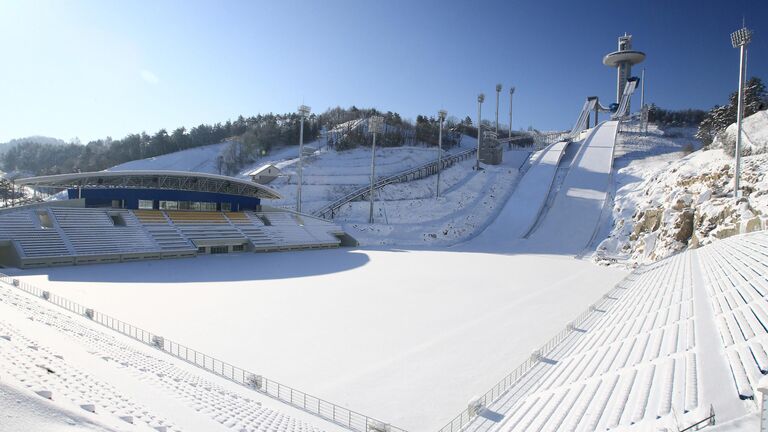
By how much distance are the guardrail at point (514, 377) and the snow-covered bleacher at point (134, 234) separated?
24.1 metres

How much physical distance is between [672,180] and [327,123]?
68398 mm

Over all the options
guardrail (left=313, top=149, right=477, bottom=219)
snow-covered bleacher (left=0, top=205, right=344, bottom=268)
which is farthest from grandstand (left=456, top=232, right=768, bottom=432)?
guardrail (left=313, top=149, right=477, bottom=219)

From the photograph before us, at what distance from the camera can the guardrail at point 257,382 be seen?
Answer: 7.37 meters

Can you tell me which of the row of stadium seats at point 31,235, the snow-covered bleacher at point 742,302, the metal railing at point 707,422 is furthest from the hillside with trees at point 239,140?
the metal railing at point 707,422

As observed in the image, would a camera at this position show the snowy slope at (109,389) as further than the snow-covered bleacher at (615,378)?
No

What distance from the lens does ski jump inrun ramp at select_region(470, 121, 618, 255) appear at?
1416 inches

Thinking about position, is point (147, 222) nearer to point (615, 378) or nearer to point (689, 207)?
point (615, 378)

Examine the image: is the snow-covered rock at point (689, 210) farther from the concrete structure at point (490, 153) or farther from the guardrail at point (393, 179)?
the concrete structure at point (490, 153)

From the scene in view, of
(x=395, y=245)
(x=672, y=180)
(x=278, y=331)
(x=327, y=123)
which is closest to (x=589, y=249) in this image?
(x=672, y=180)

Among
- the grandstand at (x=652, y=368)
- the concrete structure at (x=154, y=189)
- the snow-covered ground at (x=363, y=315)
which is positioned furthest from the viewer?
the concrete structure at (x=154, y=189)

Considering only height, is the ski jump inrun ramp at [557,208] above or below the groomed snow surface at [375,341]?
above

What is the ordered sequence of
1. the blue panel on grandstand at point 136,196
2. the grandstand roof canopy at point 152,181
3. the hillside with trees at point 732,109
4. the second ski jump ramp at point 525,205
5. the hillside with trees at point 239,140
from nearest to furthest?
the grandstand roof canopy at point 152,181
the blue panel on grandstand at point 136,196
the second ski jump ramp at point 525,205
the hillside with trees at point 732,109
the hillside with trees at point 239,140

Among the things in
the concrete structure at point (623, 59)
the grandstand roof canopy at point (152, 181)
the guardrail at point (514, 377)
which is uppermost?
the concrete structure at point (623, 59)

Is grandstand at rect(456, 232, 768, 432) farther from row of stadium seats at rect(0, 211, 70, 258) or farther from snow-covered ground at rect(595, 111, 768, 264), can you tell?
row of stadium seats at rect(0, 211, 70, 258)
